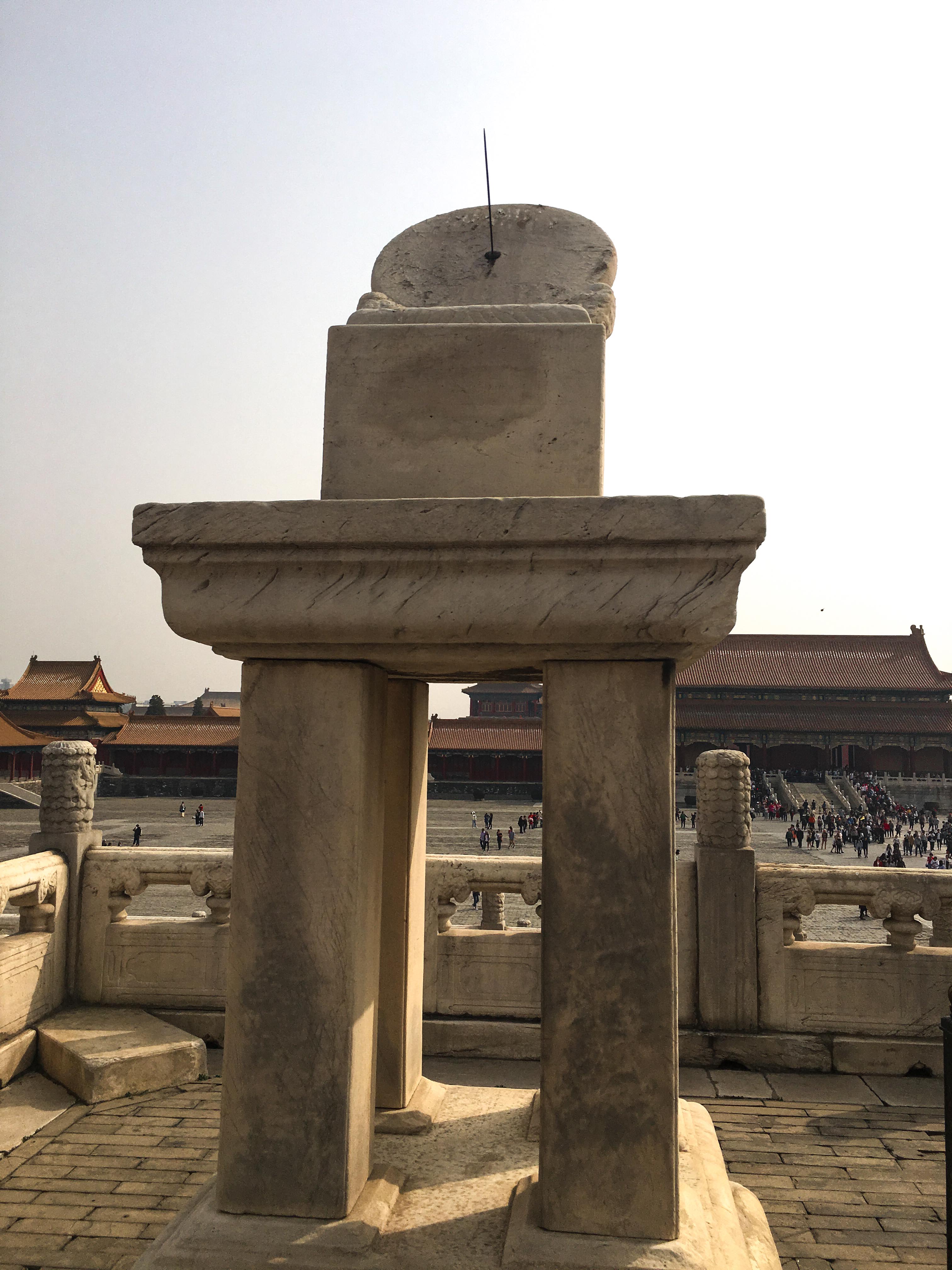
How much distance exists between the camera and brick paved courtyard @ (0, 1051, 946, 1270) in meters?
3.13

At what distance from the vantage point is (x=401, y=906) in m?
3.05

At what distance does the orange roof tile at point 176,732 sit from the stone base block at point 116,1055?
37898mm

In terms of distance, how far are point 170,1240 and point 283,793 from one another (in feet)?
3.37

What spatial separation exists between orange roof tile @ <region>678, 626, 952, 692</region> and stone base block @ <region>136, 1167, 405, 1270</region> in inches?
1757

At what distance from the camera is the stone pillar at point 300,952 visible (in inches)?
87.7

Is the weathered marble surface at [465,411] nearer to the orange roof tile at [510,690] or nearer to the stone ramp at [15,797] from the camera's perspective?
the stone ramp at [15,797]

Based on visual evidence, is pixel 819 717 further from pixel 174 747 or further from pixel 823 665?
pixel 174 747

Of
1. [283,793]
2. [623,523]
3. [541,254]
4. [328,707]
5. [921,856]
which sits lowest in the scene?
[921,856]

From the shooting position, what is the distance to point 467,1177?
8.55 ft

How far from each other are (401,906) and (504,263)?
2.08m

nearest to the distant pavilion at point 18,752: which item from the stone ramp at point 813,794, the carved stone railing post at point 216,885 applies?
the stone ramp at point 813,794

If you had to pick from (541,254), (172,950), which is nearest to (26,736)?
(172,950)

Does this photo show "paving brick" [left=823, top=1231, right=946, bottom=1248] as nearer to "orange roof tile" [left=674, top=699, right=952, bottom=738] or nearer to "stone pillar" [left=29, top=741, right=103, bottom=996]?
"stone pillar" [left=29, top=741, right=103, bottom=996]

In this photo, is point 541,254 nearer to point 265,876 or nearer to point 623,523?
point 623,523
